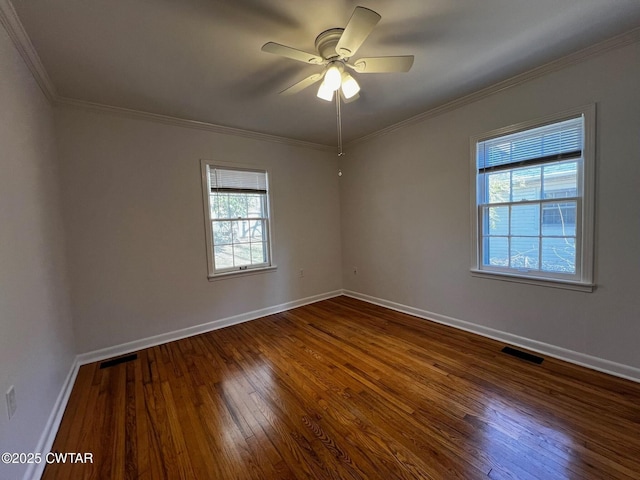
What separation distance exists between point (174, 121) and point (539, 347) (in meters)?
4.57

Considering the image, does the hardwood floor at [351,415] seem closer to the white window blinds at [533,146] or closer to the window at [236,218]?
the window at [236,218]

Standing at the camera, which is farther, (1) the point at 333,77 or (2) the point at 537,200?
(2) the point at 537,200

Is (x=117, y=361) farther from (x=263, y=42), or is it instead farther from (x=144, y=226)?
(x=263, y=42)

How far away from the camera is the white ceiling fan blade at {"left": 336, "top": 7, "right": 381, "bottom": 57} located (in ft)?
4.70

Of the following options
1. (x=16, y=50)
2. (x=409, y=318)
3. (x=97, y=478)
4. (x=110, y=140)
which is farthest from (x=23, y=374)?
(x=409, y=318)

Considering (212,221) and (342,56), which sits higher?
(342,56)

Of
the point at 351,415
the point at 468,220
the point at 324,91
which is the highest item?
the point at 324,91

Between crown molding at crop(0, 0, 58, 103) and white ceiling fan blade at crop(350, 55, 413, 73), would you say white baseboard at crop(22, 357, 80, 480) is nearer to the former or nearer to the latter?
crown molding at crop(0, 0, 58, 103)

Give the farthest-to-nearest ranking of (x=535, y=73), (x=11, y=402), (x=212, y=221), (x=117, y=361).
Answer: (x=212, y=221), (x=117, y=361), (x=535, y=73), (x=11, y=402)

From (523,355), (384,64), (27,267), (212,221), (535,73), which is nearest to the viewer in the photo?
(27,267)

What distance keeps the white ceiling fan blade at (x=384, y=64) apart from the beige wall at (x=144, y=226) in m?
2.25

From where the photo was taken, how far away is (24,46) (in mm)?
1808

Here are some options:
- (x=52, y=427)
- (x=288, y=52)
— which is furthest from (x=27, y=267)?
(x=288, y=52)

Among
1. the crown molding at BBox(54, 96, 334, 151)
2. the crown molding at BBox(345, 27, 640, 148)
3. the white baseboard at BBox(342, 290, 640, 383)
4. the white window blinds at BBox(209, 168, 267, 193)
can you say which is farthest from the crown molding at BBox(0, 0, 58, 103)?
the white baseboard at BBox(342, 290, 640, 383)
